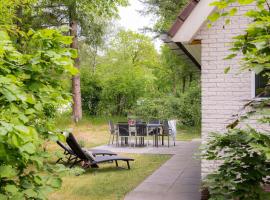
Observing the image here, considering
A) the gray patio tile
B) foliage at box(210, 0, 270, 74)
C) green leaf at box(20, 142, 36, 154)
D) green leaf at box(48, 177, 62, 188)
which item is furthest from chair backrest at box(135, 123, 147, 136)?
green leaf at box(20, 142, 36, 154)

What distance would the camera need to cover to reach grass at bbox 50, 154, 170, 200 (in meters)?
6.99

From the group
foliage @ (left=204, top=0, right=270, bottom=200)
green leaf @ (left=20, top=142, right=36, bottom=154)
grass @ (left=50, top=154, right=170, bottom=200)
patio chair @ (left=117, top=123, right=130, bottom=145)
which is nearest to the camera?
green leaf @ (left=20, top=142, right=36, bottom=154)

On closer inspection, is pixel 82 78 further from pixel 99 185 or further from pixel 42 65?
pixel 42 65

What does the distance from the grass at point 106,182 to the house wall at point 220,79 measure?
2.13m

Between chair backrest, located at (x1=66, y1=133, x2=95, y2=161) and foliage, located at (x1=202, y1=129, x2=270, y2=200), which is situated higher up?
foliage, located at (x1=202, y1=129, x2=270, y2=200)

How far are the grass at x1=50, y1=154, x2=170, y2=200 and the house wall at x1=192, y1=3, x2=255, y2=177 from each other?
2.13 meters

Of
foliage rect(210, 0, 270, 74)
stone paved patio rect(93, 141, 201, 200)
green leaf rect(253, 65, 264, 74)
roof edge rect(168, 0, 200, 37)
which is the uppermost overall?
roof edge rect(168, 0, 200, 37)

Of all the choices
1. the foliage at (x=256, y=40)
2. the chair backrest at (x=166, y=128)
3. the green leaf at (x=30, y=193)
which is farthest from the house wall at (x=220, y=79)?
the chair backrest at (x=166, y=128)

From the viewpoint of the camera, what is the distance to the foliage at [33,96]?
2.17 meters

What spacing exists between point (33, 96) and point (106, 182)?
598cm

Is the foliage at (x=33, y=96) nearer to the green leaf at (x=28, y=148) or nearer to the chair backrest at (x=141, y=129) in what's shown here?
the green leaf at (x=28, y=148)

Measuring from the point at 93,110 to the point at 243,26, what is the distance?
20.8m

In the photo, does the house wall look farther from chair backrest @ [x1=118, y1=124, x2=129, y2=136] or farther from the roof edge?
chair backrest @ [x1=118, y1=124, x2=129, y2=136]

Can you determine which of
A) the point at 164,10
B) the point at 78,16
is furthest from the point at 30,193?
the point at 164,10
